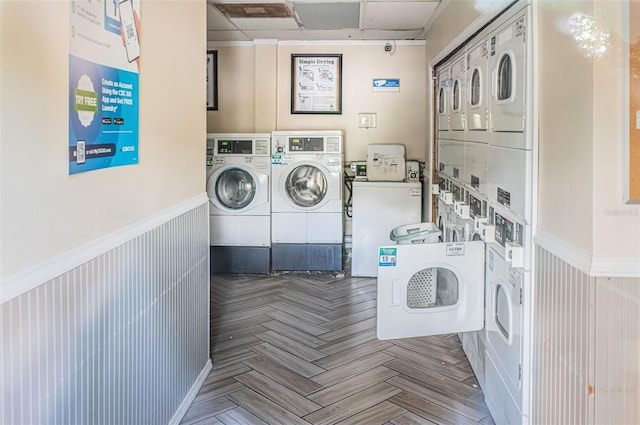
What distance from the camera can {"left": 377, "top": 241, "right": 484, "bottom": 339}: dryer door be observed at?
2.47m

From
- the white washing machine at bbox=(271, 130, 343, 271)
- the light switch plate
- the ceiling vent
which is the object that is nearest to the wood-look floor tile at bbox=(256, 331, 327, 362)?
the white washing machine at bbox=(271, 130, 343, 271)

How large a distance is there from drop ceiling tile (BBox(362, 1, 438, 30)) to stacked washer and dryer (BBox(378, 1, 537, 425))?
0.88 metres

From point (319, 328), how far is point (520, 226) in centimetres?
198

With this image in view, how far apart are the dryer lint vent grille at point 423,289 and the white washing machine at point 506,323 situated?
1.06 ft

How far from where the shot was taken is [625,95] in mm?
1441

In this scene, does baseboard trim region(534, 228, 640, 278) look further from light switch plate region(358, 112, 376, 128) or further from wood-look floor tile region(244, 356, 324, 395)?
light switch plate region(358, 112, 376, 128)

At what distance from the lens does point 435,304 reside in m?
2.71

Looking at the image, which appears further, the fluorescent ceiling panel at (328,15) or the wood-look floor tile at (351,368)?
the fluorescent ceiling panel at (328,15)

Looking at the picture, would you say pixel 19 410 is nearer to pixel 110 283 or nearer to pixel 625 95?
pixel 110 283

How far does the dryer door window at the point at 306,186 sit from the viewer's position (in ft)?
16.5

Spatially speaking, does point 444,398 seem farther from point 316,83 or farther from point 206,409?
point 316,83

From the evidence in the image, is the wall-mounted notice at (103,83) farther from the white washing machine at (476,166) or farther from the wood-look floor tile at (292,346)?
the wood-look floor tile at (292,346)

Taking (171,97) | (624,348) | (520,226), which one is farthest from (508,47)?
(171,97)

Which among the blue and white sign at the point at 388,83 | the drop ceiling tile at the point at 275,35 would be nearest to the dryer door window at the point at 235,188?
the drop ceiling tile at the point at 275,35
